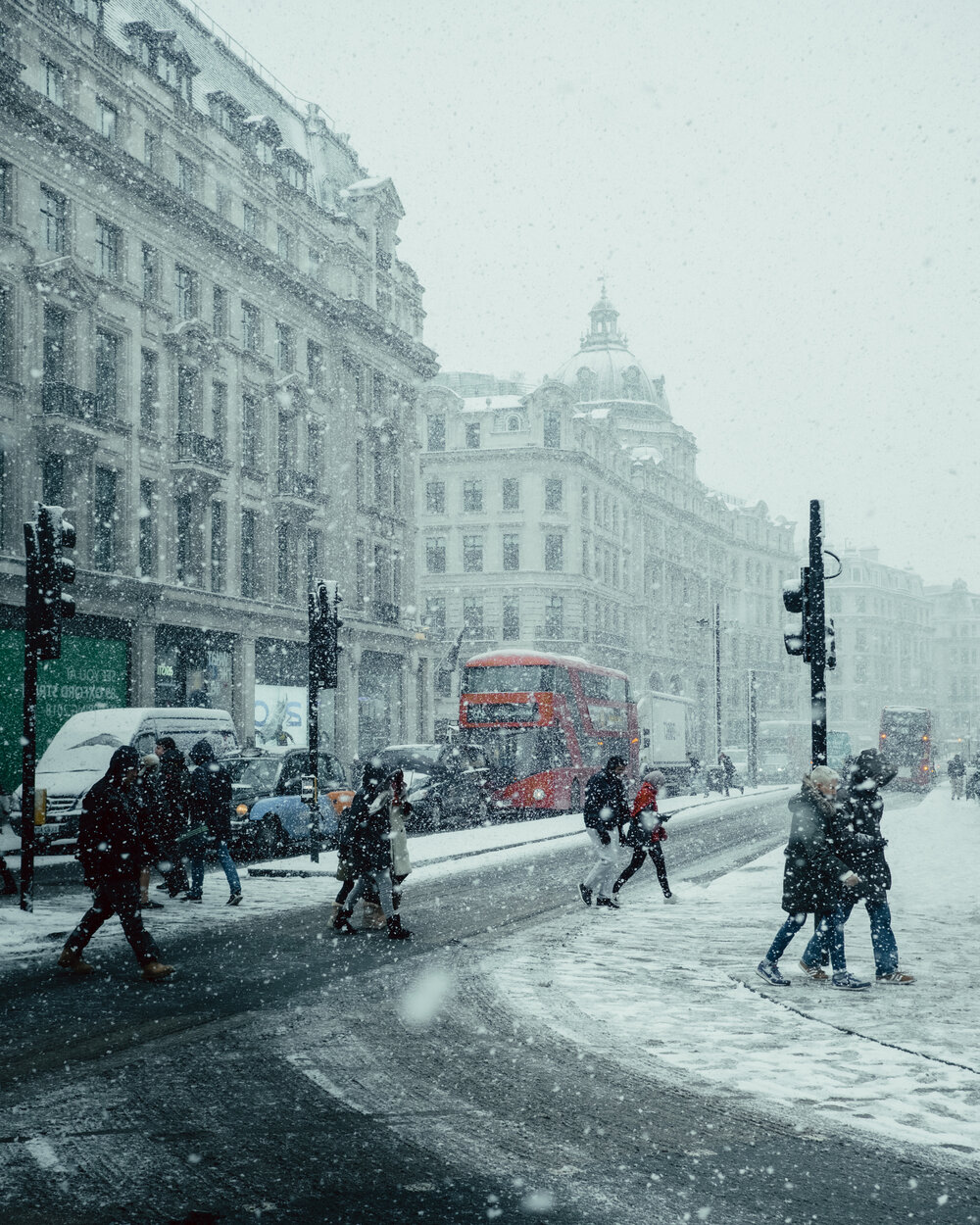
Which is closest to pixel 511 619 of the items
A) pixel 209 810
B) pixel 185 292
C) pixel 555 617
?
pixel 555 617

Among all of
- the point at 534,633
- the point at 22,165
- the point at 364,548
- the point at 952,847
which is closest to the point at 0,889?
the point at 952,847

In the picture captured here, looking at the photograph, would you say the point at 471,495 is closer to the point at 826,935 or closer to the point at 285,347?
the point at 285,347

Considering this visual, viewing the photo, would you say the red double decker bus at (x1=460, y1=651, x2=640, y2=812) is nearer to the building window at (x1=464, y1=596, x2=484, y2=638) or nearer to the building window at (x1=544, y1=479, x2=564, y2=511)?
the building window at (x1=464, y1=596, x2=484, y2=638)

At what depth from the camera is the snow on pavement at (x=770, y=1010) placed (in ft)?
22.2

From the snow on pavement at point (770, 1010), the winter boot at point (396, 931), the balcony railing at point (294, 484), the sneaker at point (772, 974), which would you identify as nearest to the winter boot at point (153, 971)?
the snow on pavement at point (770, 1010)

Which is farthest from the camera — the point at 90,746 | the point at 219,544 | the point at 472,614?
the point at 472,614

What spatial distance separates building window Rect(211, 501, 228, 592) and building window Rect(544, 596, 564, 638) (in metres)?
32.4

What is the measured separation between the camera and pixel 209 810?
15.2 metres

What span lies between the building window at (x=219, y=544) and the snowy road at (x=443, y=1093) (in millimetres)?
26343

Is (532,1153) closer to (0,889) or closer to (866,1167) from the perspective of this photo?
(866,1167)

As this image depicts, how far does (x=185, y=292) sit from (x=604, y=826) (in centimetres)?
2641

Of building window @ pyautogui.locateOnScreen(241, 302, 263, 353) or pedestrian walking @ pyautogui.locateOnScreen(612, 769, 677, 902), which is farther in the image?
building window @ pyautogui.locateOnScreen(241, 302, 263, 353)

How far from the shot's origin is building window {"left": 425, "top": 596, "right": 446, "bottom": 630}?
70.1 metres

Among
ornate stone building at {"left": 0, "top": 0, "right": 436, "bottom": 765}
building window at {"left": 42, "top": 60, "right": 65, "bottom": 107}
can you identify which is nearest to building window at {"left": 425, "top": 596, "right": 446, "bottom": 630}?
ornate stone building at {"left": 0, "top": 0, "right": 436, "bottom": 765}
